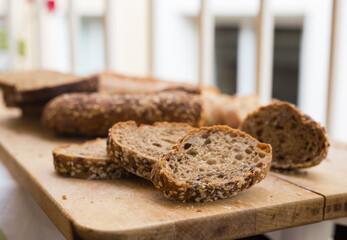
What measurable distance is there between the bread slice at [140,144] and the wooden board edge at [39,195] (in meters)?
0.17

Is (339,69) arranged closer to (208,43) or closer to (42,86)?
(208,43)

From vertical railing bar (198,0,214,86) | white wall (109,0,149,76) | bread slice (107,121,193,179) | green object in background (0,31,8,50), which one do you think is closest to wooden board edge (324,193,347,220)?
bread slice (107,121,193,179)

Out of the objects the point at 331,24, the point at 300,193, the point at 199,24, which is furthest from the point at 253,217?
the point at 199,24

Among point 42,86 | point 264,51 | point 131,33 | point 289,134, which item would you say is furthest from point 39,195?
point 131,33

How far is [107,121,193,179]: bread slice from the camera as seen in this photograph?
0.89 m

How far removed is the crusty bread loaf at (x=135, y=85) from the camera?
1460 mm

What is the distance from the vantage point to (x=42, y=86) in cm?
154

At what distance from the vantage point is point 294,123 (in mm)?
1021

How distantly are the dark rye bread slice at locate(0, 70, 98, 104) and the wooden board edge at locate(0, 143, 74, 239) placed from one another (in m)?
0.28

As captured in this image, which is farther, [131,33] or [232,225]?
[131,33]

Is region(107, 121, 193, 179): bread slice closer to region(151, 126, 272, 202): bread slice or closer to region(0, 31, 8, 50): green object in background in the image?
region(151, 126, 272, 202): bread slice

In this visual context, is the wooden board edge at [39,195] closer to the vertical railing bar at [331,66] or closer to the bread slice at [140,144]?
the bread slice at [140,144]

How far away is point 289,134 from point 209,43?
1163 millimetres

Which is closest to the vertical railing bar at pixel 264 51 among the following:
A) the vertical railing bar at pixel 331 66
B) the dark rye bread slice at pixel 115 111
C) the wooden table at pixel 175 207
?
the vertical railing bar at pixel 331 66
